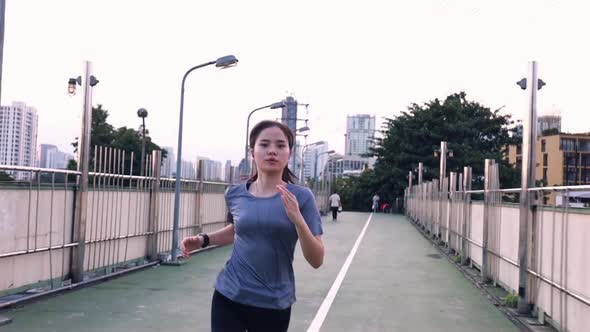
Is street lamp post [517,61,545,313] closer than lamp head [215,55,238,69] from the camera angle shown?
Yes

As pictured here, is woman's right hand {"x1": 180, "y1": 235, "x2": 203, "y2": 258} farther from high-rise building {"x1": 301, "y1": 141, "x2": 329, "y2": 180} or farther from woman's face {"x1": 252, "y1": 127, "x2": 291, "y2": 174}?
high-rise building {"x1": 301, "y1": 141, "x2": 329, "y2": 180}

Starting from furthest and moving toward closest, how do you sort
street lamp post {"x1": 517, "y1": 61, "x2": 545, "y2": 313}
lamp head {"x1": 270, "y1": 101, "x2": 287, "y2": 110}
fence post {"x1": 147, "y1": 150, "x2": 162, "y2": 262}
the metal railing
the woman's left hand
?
lamp head {"x1": 270, "y1": 101, "x2": 287, "y2": 110} < fence post {"x1": 147, "y1": 150, "x2": 162, "y2": 262} < street lamp post {"x1": 517, "y1": 61, "x2": 545, "y2": 313} < the metal railing < the woman's left hand

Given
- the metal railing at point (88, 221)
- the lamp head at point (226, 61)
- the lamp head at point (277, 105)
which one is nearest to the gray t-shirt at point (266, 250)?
the metal railing at point (88, 221)

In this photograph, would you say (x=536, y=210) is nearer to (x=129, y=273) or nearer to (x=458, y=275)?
(x=458, y=275)

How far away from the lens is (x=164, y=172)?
46.5ft

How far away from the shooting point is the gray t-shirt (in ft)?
9.72

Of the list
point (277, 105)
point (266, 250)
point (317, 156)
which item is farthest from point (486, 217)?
point (317, 156)

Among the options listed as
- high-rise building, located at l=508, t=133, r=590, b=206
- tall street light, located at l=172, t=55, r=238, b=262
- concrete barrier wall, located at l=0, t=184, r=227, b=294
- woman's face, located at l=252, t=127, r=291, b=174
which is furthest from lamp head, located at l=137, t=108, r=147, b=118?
high-rise building, located at l=508, t=133, r=590, b=206

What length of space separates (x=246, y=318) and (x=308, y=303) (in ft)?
21.6

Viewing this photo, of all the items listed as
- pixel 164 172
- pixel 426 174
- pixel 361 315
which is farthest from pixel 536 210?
pixel 426 174

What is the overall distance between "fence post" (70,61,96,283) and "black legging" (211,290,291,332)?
7558mm

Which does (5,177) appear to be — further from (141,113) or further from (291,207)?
(141,113)

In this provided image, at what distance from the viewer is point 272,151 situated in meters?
3.07

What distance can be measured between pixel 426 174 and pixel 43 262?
49.4m
